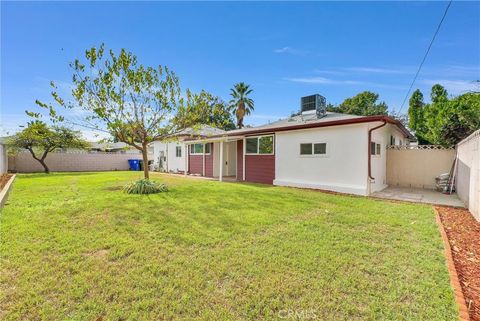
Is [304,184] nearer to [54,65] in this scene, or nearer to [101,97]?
[101,97]

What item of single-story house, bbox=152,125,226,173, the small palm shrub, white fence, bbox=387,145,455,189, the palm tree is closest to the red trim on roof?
white fence, bbox=387,145,455,189

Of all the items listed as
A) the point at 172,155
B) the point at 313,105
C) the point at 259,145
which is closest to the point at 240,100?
the point at 172,155

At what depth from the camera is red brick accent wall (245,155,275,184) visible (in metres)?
12.1

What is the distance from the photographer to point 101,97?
329 inches

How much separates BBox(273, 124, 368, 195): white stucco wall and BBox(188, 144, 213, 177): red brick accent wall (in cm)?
567

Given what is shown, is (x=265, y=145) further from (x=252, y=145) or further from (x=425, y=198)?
(x=425, y=198)

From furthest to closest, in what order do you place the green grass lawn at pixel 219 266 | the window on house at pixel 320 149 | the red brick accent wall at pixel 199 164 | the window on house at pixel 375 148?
the red brick accent wall at pixel 199 164 < the window on house at pixel 320 149 < the window on house at pixel 375 148 < the green grass lawn at pixel 219 266

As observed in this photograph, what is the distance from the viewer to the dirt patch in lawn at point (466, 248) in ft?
9.00

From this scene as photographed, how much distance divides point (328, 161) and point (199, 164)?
970 centimetres

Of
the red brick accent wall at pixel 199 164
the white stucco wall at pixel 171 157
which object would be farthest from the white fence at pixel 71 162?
the red brick accent wall at pixel 199 164

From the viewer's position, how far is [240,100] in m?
28.2

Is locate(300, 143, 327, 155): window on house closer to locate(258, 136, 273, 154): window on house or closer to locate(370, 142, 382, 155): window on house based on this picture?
locate(370, 142, 382, 155): window on house

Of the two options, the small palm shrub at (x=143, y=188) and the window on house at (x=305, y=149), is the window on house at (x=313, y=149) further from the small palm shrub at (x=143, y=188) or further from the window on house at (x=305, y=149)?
the small palm shrub at (x=143, y=188)

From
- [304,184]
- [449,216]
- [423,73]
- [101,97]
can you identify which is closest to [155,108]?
[101,97]
